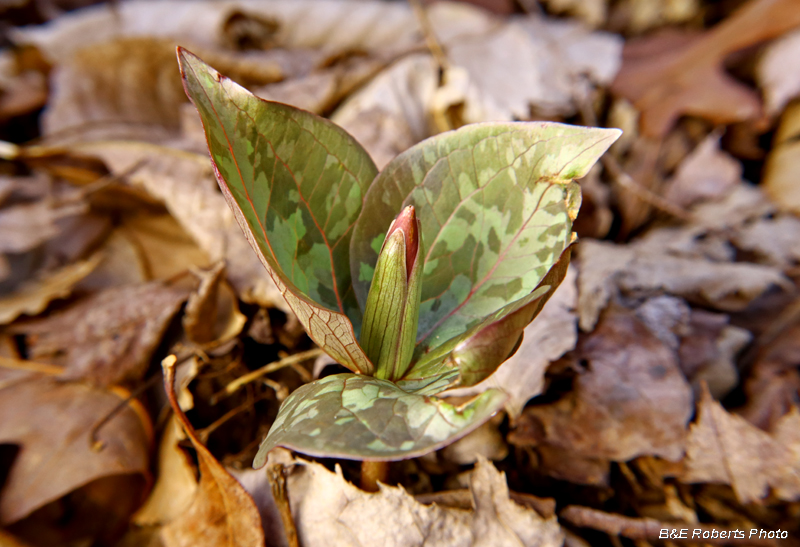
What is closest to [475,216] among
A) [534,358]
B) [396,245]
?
[396,245]

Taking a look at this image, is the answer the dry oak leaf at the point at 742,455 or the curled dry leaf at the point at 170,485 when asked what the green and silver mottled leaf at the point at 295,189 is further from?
the dry oak leaf at the point at 742,455

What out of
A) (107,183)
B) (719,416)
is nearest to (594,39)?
(719,416)

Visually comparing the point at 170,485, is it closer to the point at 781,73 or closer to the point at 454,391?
the point at 454,391

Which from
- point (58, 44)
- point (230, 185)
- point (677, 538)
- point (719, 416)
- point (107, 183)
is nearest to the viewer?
point (230, 185)

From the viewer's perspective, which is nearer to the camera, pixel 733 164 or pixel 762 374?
pixel 762 374

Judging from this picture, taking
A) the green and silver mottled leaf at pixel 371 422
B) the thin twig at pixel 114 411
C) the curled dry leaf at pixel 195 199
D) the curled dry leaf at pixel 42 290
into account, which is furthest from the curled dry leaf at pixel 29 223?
the green and silver mottled leaf at pixel 371 422

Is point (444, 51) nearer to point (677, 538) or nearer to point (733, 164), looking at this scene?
point (733, 164)
